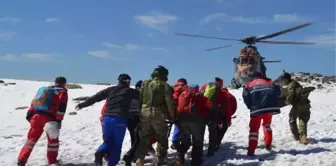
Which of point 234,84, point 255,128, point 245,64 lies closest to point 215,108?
point 255,128

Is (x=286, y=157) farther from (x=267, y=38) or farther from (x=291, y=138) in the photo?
(x=267, y=38)

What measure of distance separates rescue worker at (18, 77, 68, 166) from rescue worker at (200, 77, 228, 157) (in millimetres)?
3344

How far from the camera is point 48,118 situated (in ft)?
25.6

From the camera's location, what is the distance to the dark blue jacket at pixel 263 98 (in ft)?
26.5

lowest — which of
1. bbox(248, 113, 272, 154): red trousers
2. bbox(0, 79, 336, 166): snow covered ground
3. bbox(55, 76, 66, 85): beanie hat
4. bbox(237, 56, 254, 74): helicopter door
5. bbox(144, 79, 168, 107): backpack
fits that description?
bbox(0, 79, 336, 166): snow covered ground

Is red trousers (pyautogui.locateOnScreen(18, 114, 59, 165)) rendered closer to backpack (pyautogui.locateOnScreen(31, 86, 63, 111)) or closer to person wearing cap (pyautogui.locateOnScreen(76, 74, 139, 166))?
backpack (pyautogui.locateOnScreen(31, 86, 63, 111))

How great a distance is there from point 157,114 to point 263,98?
2546 mm

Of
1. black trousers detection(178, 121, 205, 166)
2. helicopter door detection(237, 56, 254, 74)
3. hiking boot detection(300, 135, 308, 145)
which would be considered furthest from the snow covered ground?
helicopter door detection(237, 56, 254, 74)

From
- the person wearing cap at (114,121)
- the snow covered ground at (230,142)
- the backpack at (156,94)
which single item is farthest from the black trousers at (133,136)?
the snow covered ground at (230,142)

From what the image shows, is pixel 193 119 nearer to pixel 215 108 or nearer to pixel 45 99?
pixel 215 108

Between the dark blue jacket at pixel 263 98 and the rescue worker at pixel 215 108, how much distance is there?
688mm

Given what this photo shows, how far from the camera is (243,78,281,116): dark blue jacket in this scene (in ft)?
26.5

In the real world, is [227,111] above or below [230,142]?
above

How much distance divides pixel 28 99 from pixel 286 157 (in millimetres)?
16976
